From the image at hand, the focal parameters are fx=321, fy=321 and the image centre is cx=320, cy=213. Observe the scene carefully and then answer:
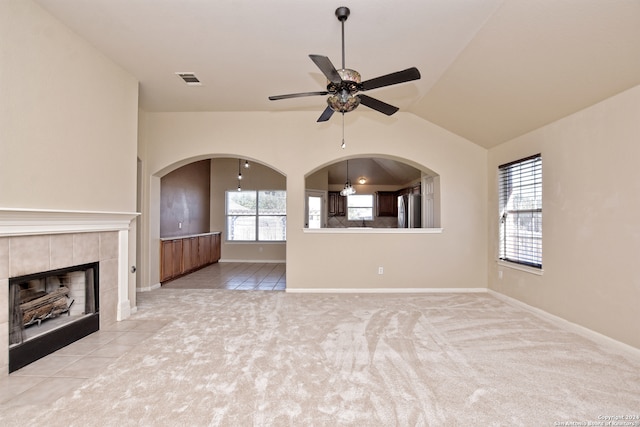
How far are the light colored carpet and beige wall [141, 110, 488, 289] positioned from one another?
1.28 metres

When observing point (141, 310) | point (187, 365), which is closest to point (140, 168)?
point (141, 310)

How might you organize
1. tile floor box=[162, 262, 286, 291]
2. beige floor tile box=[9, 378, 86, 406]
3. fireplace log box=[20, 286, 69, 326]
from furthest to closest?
1. tile floor box=[162, 262, 286, 291]
2. fireplace log box=[20, 286, 69, 326]
3. beige floor tile box=[9, 378, 86, 406]

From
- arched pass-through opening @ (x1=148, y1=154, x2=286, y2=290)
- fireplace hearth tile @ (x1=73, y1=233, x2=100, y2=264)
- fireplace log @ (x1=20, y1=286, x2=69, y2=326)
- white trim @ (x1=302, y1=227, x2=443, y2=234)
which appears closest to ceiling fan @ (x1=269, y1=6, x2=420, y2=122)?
white trim @ (x1=302, y1=227, x2=443, y2=234)

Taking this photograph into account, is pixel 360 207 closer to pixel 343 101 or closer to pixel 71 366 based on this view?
pixel 343 101

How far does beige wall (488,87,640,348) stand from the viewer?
110 inches

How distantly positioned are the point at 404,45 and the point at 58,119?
10.8 feet

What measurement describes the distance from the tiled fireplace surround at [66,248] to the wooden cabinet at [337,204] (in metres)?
7.12

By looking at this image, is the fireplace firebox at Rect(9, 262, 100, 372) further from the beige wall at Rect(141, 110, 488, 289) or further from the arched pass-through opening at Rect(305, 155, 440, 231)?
→ the arched pass-through opening at Rect(305, 155, 440, 231)

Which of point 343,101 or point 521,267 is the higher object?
point 343,101

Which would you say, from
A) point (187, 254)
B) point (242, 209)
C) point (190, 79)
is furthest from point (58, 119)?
point (242, 209)

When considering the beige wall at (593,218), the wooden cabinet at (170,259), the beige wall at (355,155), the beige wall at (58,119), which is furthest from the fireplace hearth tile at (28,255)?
the beige wall at (593,218)

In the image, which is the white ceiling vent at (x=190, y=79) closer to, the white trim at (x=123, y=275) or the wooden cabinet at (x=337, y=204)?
the white trim at (x=123, y=275)

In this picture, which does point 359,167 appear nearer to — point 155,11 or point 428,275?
point 428,275

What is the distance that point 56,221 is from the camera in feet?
9.34
